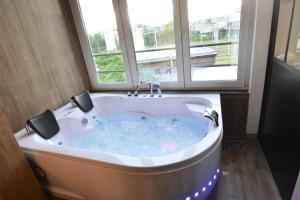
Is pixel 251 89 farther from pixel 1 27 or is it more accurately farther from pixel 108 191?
pixel 1 27

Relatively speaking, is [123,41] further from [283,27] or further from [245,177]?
[245,177]

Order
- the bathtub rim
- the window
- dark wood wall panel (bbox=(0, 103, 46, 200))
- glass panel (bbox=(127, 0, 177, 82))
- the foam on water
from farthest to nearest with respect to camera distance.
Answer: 1. glass panel (bbox=(127, 0, 177, 82))
2. the window
3. the foam on water
4. dark wood wall panel (bbox=(0, 103, 46, 200))
5. the bathtub rim

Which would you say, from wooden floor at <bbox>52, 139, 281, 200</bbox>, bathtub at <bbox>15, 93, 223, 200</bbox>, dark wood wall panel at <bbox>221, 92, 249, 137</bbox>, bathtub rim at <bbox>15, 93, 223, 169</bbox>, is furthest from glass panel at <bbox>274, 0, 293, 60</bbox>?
wooden floor at <bbox>52, 139, 281, 200</bbox>

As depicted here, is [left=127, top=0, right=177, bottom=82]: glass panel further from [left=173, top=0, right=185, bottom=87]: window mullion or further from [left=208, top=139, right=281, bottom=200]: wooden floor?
[left=208, top=139, right=281, bottom=200]: wooden floor

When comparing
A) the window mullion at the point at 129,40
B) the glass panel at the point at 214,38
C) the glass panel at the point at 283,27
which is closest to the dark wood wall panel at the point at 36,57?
the window mullion at the point at 129,40

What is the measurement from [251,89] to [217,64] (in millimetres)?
491

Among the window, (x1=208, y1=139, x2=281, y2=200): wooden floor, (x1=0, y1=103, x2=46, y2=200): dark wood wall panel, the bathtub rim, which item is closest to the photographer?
the bathtub rim

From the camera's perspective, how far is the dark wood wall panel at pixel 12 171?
1380 millimetres

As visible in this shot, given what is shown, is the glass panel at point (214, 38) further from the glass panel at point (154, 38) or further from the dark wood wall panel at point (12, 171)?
the dark wood wall panel at point (12, 171)

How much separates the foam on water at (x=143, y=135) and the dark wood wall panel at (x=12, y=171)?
609 mm

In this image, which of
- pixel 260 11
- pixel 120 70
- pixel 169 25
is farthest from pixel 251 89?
pixel 120 70

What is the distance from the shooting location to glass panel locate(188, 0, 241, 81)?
2008 mm

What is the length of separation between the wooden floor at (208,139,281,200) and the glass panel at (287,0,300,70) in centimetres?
105

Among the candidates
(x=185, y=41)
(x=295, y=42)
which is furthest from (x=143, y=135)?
(x=295, y=42)
